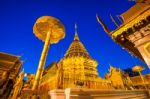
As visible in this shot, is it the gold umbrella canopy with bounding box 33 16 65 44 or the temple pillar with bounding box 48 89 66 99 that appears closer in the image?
the temple pillar with bounding box 48 89 66 99

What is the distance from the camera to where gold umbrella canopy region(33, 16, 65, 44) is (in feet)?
36.1

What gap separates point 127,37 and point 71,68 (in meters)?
20.2

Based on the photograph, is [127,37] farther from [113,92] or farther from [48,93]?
[48,93]

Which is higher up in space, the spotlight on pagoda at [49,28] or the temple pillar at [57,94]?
the spotlight on pagoda at [49,28]

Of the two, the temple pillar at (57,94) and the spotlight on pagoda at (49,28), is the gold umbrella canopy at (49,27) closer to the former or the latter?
the spotlight on pagoda at (49,28)

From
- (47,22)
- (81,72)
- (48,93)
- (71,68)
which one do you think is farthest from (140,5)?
(71,68)

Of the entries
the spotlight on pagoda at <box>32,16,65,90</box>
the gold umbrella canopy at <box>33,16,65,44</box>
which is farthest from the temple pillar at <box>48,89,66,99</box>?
the gold umbrella canopy at <box>33,16,65,44</box>

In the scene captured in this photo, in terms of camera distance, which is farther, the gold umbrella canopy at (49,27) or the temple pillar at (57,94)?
the gold umbrella canopy at (49,27)

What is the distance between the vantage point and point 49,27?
11.5m

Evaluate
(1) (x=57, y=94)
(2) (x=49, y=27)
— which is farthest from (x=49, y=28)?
(1) (x=57, y=94)

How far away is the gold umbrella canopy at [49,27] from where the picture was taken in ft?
36.1

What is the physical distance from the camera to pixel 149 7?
542 cm

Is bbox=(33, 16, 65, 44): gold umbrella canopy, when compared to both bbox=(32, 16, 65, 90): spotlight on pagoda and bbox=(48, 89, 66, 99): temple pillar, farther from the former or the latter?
bbox=(48, 89, 66, 99): temple pillar

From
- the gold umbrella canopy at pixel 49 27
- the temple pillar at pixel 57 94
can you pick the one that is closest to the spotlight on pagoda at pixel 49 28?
the gold umbrella canopy at pixel 49 27
